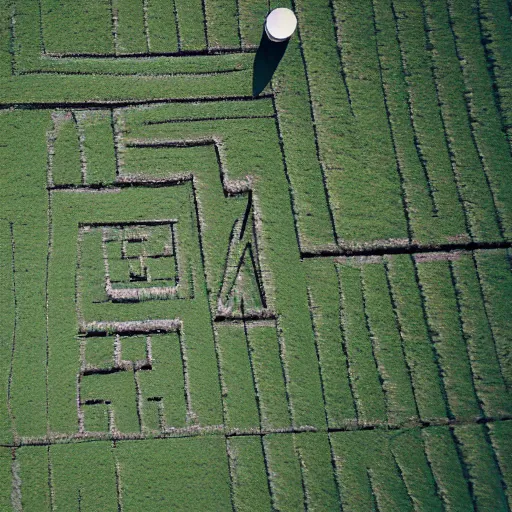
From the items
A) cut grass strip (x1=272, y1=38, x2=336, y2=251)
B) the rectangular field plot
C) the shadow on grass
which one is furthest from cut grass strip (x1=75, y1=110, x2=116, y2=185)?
the rectangular field plot

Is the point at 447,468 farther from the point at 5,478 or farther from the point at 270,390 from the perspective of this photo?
the point at 5,478

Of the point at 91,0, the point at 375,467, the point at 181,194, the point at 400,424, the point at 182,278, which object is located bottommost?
the point at 375,467

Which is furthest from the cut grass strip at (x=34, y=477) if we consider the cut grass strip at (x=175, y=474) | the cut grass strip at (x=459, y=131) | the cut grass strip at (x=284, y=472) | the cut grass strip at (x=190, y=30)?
the cut grass strip at (x=459, y=131)

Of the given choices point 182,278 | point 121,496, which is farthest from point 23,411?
point 182,278

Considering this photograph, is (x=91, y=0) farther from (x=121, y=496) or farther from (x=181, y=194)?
(x=121, y=496)

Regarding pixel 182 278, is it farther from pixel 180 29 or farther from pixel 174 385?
pixel 180 29

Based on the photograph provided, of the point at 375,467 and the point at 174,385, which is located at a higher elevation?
the point at 174,385
